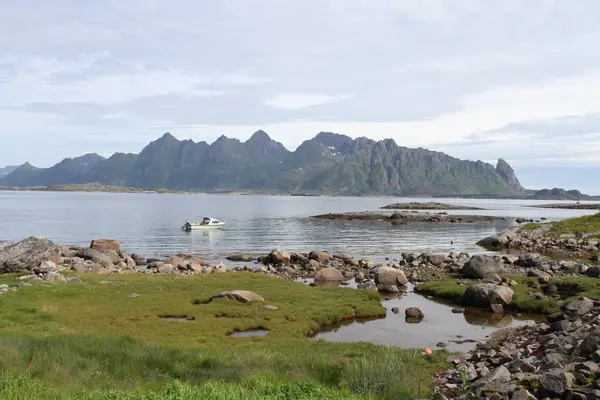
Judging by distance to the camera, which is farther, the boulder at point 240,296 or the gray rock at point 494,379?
the boulder at point 240,296

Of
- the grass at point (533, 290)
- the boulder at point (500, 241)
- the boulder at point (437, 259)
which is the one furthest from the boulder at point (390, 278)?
the boulder at point (500, 241)

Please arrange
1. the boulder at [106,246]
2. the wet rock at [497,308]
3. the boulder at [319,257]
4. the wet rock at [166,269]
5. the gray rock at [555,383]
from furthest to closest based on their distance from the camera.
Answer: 1. the boulder at [106,246]
2. the boulder at [319,257]
3. the wet rock at [166,269]
4. the wet rock at [497,308]
5. the gray rock at [555,383]

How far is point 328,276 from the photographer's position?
5134 centimetres

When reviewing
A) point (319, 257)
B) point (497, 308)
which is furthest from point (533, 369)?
point (319, 257)

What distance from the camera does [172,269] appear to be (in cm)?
5338

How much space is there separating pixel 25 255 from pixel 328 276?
31093mm

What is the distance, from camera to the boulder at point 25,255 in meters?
44.1

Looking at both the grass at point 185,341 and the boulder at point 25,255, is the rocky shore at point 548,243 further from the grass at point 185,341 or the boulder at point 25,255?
the boulder at point 25,255

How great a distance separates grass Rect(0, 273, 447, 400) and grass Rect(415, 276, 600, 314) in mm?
7226

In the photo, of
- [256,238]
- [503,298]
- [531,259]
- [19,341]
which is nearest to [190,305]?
[19,341]

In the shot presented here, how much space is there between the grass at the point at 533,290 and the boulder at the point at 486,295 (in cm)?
69

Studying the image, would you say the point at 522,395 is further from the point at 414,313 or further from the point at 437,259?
the point at 437,259

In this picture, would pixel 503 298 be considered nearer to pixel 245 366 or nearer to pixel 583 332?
pixel 583 332

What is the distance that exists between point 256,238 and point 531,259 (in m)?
54.6
